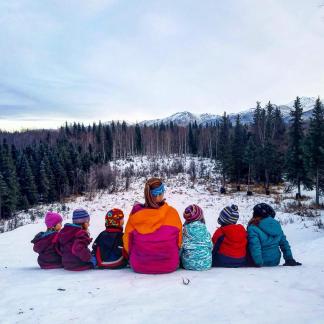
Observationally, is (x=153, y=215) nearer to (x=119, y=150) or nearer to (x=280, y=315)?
(x=280, y=315)

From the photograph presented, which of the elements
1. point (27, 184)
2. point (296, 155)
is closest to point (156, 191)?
point (296, 155)

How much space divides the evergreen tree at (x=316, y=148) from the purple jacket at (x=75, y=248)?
2753 centimetres

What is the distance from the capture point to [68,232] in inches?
201

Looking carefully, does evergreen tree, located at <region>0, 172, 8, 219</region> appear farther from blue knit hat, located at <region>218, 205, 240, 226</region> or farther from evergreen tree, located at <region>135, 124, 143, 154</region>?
evergreen tree, located at <region>135, 124, 143, 154</region>

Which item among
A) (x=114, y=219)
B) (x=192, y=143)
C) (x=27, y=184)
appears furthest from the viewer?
(x=192, y=143)

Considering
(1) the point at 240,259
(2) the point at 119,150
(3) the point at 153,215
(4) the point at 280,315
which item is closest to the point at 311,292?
(4) the point at 280,315

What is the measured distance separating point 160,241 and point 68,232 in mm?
1666

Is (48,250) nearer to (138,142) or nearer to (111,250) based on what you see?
(111,250)

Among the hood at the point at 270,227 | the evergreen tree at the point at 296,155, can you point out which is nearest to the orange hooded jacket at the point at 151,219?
the hood at the point at 270,227

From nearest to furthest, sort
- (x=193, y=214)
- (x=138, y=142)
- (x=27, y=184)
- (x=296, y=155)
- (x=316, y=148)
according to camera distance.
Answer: (x=193, y=214) → (x=316, y=148) → (x=296, y=155) → (x=27, y=184) → (x=138, y=142)

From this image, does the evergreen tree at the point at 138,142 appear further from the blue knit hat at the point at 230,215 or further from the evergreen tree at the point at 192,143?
the blue knit hat at the point at 230,215

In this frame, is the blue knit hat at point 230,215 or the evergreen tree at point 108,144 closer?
the blue knit hat at point 230,215

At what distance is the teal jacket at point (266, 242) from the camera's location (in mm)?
5078

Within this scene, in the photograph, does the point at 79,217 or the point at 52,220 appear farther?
the point at 52,220
